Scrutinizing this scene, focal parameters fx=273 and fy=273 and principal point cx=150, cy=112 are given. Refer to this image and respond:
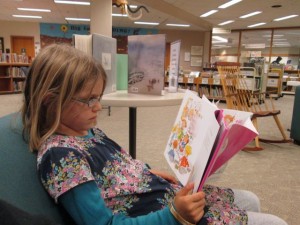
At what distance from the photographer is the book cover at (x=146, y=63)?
1398 mm

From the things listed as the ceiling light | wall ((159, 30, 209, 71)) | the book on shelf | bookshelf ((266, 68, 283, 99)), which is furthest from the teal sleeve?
the ceiling light

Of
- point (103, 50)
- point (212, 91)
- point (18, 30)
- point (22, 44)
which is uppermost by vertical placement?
point (18, 30)

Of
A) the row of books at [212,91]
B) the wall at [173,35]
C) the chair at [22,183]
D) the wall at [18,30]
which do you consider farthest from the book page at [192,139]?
the wall at [18,30]

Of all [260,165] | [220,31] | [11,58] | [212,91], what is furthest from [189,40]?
[260,165]

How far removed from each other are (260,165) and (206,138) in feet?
7.51

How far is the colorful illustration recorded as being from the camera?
2.37ft

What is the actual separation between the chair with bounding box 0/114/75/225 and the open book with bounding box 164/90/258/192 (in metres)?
0.33

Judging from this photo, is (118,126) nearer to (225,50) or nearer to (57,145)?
(57,145)

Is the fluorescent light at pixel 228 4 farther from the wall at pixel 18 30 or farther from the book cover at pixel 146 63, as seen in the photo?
the wall at pixel 18 30

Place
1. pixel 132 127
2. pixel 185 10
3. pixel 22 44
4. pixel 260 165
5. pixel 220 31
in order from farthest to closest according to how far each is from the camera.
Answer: pixel 220 31, pixel 22 44, pixel 185 10, pixel 260 165, pixel 132 127

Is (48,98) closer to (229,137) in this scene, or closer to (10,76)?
(229,137)

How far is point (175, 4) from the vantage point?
298 inches

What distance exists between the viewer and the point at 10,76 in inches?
306

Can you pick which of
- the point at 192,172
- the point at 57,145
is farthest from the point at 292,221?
the point at 57,145
